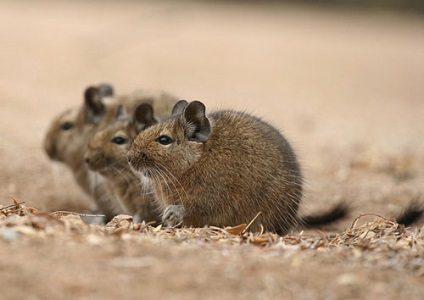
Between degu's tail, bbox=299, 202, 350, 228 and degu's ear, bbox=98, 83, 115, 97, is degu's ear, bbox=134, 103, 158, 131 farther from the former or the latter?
degu's ear, bbox=98, 83, 115, 97

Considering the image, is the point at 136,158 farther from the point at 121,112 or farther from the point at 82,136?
the point at 82,136

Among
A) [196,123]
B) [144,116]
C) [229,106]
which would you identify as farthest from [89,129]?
[229,106]

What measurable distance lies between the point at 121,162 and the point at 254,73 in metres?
13.1

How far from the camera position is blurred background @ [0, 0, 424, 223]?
9.94 m

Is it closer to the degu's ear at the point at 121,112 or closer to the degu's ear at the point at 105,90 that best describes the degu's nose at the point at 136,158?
the degu's ear at the point at 121,112

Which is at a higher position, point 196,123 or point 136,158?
point 196,123

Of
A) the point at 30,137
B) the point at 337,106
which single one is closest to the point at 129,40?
the point at 337,106

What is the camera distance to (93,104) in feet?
28.5

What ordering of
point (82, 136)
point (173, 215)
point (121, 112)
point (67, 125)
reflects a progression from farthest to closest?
point (67, 125) → point (82, 136) → point (121, 112) → point (173, 215)

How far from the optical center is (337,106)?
16375 millimetres

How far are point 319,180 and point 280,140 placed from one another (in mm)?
3572

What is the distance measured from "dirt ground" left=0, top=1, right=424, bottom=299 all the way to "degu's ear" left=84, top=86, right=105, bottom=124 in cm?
107

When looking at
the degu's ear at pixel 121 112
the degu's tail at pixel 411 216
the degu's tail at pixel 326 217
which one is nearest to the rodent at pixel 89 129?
the degu's ear at pixel 121 112

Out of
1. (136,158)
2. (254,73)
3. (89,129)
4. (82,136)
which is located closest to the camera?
(136,158)
